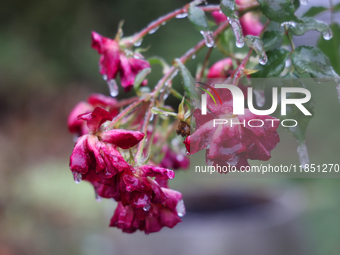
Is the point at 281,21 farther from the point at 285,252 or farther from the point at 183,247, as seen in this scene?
the point at 285,252

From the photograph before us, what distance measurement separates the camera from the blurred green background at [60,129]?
5.31ft

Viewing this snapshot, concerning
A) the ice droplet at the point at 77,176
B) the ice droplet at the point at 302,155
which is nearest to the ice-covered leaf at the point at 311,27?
the ice droplet at the point at 302,155

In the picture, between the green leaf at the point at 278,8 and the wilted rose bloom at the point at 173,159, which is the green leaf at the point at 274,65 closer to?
the green leaf at the point at 278,8

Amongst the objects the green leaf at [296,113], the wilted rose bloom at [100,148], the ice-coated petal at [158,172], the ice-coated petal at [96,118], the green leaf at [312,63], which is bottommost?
the ice-coated petal at [158,172]

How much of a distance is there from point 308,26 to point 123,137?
0.19 metres

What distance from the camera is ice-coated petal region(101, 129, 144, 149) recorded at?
26cm

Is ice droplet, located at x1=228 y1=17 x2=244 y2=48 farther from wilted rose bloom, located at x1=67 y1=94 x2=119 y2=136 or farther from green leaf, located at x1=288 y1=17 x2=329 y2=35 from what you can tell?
wilted rose bloom, located at x1=67 y1=94 x2=119 y2=136

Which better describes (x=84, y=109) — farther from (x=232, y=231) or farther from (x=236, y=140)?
(x=232, y=231)

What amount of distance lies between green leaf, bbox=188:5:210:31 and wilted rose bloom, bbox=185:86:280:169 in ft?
0.32

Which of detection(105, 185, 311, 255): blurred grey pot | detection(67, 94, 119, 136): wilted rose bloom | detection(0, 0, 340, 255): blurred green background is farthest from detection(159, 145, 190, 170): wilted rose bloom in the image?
detection(105, 185, 311, 255): blurred grey pot

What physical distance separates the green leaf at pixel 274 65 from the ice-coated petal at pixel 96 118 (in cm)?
14

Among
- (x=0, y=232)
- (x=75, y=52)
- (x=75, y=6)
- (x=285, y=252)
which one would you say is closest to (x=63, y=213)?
(x=0, y=232)

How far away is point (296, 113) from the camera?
0.96ft

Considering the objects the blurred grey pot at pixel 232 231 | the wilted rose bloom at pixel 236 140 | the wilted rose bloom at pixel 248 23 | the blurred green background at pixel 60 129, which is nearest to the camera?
the wilted rose bloom at pixel 236 140
